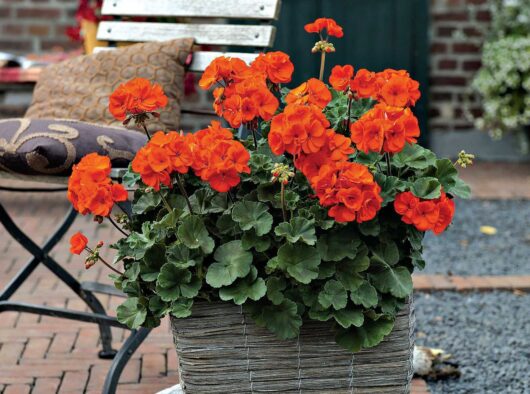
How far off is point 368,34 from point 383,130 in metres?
4.92

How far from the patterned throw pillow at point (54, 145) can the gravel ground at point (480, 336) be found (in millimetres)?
1201

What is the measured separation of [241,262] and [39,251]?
4.01ft

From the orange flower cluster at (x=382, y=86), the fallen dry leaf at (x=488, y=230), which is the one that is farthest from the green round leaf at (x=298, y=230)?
the fallen dry leaf at (x=488, y=230)

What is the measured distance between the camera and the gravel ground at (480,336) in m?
3.03

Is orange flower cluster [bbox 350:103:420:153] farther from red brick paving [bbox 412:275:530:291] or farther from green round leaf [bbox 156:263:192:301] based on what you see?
red brick paving [bbox 412:275:530:291]

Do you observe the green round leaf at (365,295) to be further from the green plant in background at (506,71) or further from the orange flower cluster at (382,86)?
the green plant in background at (506,71)

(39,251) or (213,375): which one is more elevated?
(39,251)

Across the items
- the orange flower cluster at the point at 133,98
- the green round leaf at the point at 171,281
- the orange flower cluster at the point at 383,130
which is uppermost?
the orange flower cluster at the point at 133,98

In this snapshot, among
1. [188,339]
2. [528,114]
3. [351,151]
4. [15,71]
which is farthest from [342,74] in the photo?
[528,114]

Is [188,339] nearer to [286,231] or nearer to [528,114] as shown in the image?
[286,231]

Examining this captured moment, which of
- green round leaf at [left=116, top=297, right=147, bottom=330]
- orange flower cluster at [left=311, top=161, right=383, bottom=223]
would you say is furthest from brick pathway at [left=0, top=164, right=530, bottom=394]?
orange flower cluster at [left=311, top=161, right=383, bottom=223]

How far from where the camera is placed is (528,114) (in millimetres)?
6168

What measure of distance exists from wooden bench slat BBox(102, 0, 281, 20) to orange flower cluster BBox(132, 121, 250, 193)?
5.16 ft

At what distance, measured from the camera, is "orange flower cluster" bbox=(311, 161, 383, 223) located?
1858 mm
